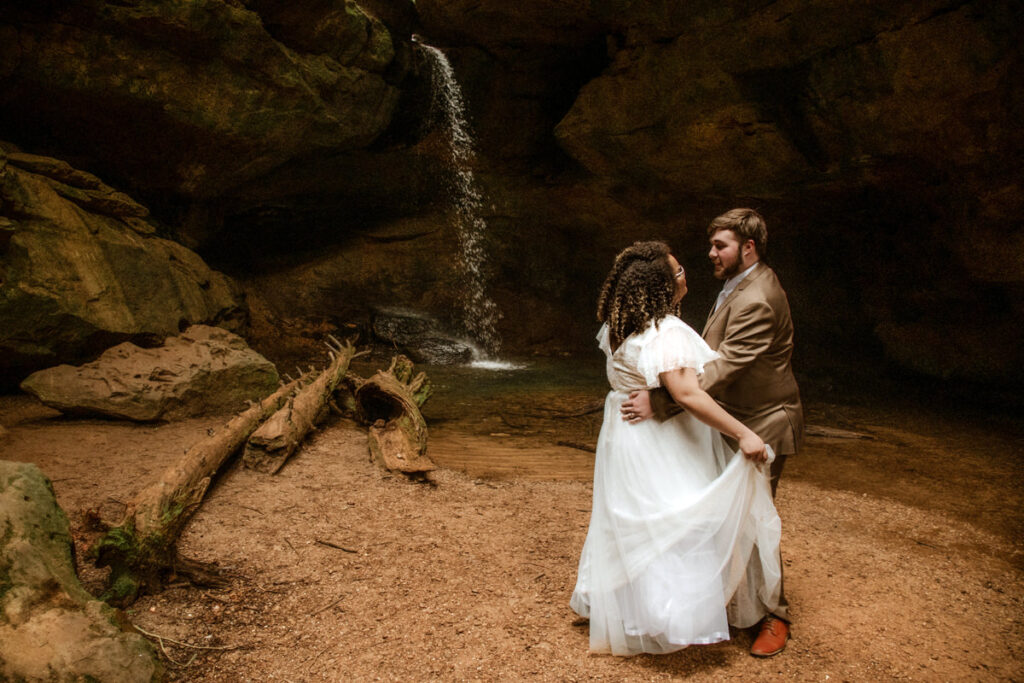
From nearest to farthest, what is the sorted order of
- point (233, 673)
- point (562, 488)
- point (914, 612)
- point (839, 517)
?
point (233, 673) → point (914, 612) → point (839, 517) → point (562, 488)

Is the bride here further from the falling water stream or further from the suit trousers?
the falling water stream

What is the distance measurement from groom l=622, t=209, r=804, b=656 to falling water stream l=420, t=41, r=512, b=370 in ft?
29.2

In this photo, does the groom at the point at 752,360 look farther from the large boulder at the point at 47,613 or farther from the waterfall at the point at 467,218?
the waterfall at the point at 467,218

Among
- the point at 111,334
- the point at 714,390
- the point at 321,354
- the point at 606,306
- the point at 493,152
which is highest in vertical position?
the point at 493,152

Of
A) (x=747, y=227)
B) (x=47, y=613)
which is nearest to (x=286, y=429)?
(x=47, y=613)

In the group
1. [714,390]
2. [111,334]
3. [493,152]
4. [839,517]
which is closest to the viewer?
[714,390]

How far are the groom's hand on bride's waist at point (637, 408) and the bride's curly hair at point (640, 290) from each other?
9.7 inches

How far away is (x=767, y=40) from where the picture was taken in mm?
7324

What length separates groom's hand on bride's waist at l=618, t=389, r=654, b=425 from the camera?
256cm

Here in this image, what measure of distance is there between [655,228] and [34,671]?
1050 centimetres

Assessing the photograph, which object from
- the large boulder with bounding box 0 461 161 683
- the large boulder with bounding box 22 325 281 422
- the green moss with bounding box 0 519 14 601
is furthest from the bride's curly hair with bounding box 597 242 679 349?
the large boulder with bounding box 22 325 281 422

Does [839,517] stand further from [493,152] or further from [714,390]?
[493,152]

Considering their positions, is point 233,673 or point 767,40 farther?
point 767,40

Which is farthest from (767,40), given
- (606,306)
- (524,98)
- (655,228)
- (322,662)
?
(322,662)
